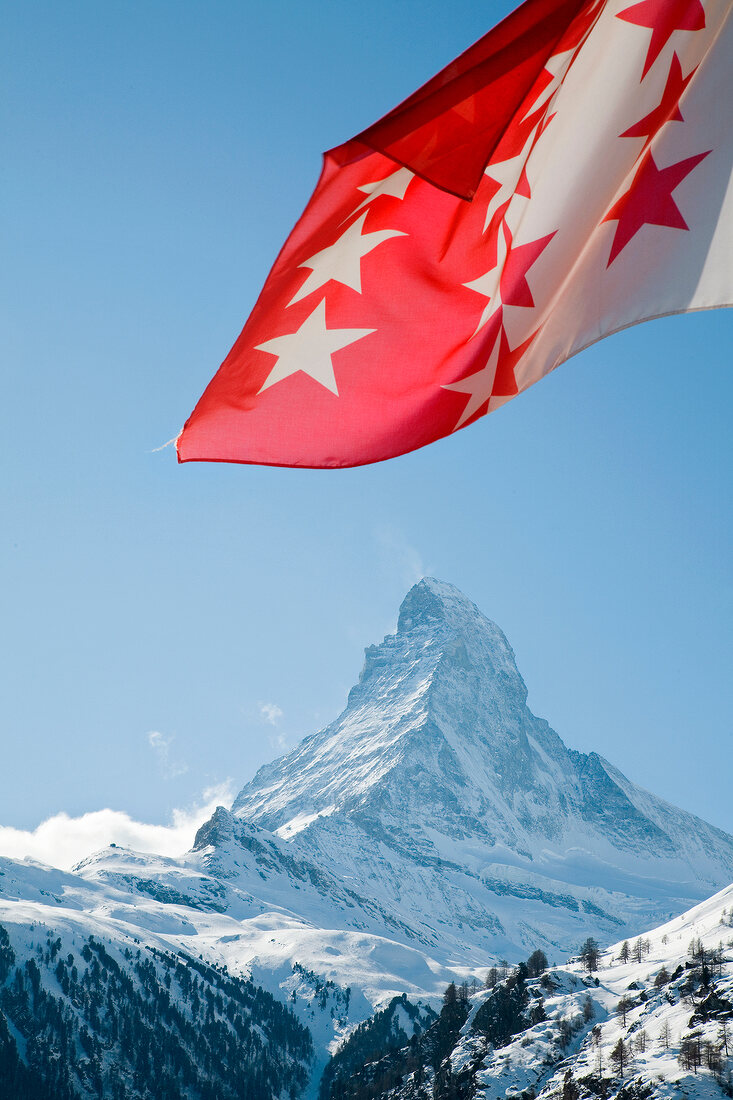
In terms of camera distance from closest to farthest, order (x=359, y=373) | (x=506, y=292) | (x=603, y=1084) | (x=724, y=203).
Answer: (x=724, y=203), (x=506, y=292), (x=359, y=373), (x=603, y=1084)

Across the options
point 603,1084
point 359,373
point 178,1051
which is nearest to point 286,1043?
point 178,1051

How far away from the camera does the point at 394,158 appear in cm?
634

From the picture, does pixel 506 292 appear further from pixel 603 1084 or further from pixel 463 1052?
pixel 463 1052

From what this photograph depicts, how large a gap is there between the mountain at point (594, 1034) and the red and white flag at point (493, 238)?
216 feet

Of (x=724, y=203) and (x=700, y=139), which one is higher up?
(x=700, y=139)

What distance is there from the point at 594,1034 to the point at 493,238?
8691 centimetres

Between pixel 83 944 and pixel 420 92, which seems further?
pixel 83 944

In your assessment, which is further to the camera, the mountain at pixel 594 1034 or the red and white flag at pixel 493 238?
the mountain at pixel 594 1034

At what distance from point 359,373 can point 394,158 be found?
5.45 feet

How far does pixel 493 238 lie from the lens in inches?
285

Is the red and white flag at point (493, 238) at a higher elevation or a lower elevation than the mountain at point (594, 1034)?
higher

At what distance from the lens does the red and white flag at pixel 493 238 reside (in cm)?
624

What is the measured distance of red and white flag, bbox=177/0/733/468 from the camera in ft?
20.5

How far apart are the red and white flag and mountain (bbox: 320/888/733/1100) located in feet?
216
